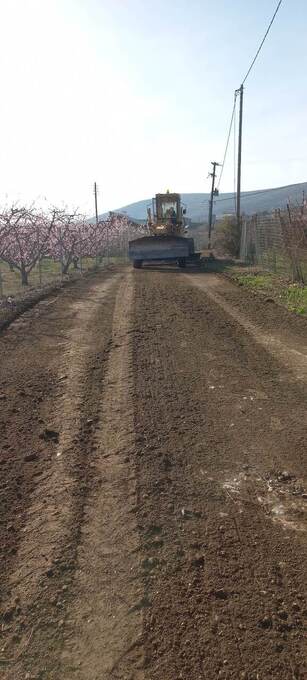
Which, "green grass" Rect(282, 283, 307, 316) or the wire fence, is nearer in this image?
"green grass" Rect(282, 283, 307, 316)

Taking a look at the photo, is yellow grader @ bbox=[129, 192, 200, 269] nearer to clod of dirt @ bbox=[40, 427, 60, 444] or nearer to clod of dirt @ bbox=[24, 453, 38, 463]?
clod of dirt @ bbox=[40, 427, 60, 444]

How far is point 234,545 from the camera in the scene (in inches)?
112

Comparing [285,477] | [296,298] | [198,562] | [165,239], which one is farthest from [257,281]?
[198,562]

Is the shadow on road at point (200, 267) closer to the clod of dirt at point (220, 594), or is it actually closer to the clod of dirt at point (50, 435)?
the clod of dirt at point (50, 435)

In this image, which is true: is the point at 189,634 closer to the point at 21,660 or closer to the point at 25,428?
the point at 21,660

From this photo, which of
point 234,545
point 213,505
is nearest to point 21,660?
point 234,545

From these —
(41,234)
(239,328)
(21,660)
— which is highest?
(41,234)

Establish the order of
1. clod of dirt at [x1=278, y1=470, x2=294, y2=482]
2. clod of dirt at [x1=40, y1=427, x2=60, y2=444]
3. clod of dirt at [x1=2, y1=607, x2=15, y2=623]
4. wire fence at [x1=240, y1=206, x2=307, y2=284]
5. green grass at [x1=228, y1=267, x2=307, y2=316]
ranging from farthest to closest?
1. wire fence at [x1=240, y1=206, x2=307, y2=284]
2. green grass at [x1=228, y1=267, x2=307, y2=316]
3. clod of dirt at [x1=40, y1=427, x2=60, y2=444]
4. clod of dirt at [x1=278, y1=470, x2=294, y2=482]
5. clod of dirt at [x1=2, y1=607, x2=15, y2=623]

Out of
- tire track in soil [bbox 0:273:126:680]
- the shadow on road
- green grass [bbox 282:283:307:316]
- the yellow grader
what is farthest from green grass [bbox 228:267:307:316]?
tire track in soil [bbox 0:273:126:680]

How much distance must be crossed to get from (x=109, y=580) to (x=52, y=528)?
1.93ft

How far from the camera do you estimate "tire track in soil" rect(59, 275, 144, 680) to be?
215 cm

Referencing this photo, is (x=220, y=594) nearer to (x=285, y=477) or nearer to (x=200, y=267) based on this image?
(x=285, y=477)

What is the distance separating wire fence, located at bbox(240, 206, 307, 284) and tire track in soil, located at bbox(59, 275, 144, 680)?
1082 cm

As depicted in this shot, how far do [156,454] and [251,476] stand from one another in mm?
738
